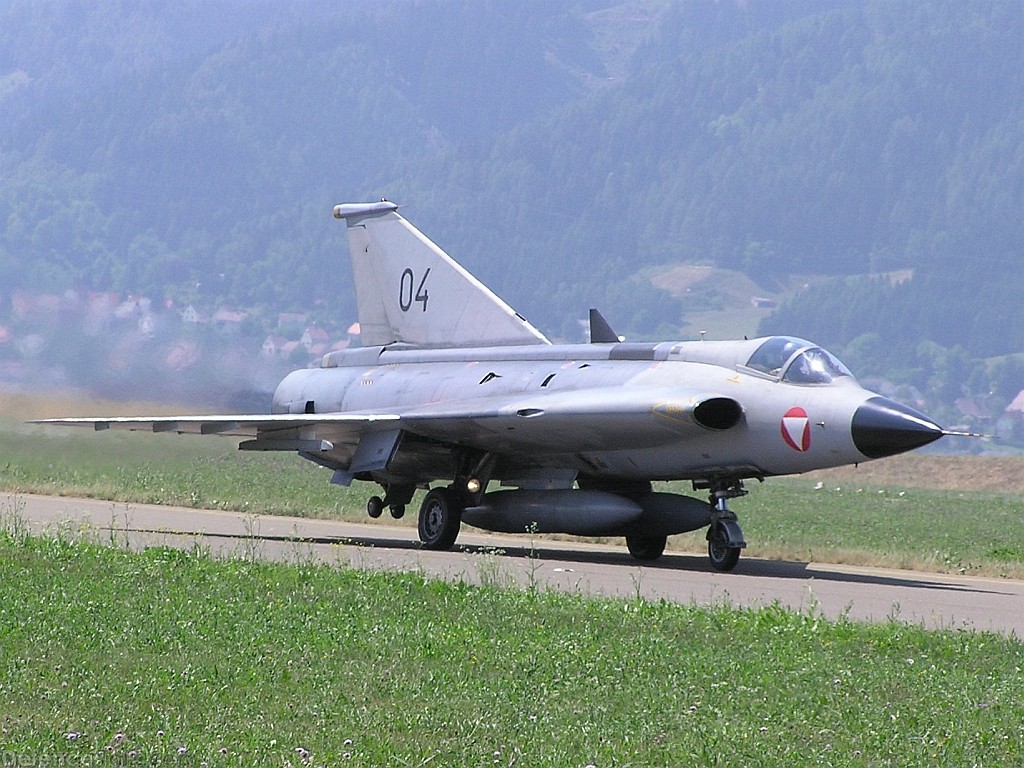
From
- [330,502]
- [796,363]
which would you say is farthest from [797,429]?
[330,502]

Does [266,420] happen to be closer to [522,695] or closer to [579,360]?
[579,360]

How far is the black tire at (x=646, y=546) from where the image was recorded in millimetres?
18500

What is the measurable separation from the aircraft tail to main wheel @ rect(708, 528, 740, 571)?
16.4 ft

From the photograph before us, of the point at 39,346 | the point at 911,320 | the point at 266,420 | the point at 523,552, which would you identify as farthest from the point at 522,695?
the point at 911,320

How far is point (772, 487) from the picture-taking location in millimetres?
40906

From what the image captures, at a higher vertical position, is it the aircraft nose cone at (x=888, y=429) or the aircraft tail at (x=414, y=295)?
the aircraft tail at (x=414, y=295)

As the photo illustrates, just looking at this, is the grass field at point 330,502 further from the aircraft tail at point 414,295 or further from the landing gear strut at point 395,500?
the aircraft tail at point 414,295

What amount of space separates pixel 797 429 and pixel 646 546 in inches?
125

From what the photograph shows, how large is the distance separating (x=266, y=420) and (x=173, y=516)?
11.3 feet

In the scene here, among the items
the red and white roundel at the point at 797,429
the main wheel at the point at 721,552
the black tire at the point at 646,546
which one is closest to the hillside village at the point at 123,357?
the black tire at the point at 646,546

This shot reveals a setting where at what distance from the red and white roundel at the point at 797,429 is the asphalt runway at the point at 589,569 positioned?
4.47 ft

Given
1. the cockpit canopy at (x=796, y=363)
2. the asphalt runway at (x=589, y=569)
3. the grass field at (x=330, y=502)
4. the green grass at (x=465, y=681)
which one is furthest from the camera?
the grass field at (x=330, y=502)

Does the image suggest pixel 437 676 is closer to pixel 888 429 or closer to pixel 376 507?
pixel 888 429

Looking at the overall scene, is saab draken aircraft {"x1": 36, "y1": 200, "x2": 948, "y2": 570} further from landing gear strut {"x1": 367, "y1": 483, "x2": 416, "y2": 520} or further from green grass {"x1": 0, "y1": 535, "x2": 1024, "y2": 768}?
green grass {"x1": 0, "y1": 535, "x2": 1024, "y2": 768}
